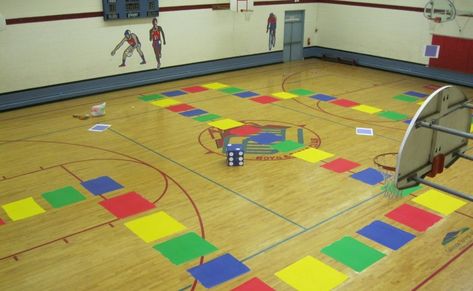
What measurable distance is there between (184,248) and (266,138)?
4216mm

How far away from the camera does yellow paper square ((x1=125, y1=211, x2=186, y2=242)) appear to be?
6285 millimetres

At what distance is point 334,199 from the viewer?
24.0 feet

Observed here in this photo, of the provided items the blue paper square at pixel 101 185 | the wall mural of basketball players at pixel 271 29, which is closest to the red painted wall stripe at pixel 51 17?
the blue paper square at pixel 101 185

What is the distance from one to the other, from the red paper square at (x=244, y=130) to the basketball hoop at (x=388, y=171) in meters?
2.65

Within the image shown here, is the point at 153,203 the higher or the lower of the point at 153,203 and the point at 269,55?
the lower

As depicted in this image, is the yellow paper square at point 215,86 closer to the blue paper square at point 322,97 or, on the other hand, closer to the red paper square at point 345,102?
the blue paper square at point 322,97

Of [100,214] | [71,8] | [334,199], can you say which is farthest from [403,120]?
[71,8]

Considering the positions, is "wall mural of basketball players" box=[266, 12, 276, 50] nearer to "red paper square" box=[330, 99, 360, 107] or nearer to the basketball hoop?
"red paper square" box=[330, 99, 360, 107]

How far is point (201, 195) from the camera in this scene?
7.36 m

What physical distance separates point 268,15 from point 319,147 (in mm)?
8283

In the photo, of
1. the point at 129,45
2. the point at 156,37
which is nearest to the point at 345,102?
the point at 156,37

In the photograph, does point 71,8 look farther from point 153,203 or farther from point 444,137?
point 444,137

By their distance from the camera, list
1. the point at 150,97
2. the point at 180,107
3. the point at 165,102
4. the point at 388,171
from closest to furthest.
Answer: the point at 388,171, the point at 180,107, the point at 165,102, the point at 150,97

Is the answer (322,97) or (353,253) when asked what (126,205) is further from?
(322,97)
